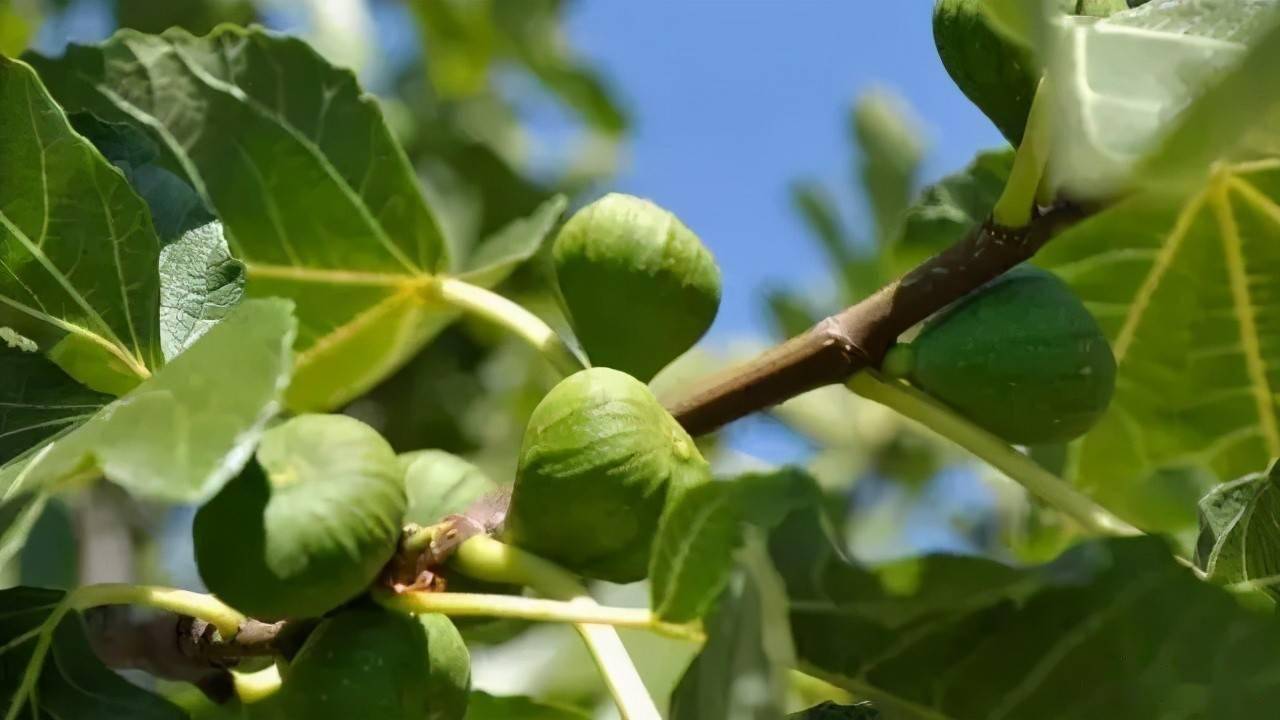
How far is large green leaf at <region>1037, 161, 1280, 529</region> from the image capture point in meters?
1.24

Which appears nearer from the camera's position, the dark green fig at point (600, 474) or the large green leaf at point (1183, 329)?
the dark green fig at point (600, 474)

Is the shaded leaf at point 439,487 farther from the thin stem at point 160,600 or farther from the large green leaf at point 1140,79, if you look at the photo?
the large green leaf at point 1140,79

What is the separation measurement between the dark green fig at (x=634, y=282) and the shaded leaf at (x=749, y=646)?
0.34m

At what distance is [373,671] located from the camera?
2.48 feet

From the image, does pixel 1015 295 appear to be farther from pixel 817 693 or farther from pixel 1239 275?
pixel 817 693

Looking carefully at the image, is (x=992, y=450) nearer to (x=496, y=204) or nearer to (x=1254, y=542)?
(x=1254, y=542)

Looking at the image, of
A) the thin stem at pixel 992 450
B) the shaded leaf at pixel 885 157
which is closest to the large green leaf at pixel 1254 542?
the thin stem at pixel 992 450

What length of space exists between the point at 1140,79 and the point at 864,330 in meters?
0.34

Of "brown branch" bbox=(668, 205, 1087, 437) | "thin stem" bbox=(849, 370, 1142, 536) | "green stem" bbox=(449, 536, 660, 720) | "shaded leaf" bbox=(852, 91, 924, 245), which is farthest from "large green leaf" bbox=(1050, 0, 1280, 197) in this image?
"shaded leaf" bbox=(852, 91, 924, 245)

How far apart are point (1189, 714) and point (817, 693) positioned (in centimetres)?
97

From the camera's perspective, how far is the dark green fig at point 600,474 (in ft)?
2.61

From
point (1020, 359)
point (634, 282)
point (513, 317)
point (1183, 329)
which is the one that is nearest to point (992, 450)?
point (1020, 359)

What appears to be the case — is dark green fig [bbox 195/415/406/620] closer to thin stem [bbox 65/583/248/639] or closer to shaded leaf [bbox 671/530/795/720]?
thin stem [bbox 65/583/248/639]

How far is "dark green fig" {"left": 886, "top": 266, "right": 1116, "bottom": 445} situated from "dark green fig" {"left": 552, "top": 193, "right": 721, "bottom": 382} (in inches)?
7.1
